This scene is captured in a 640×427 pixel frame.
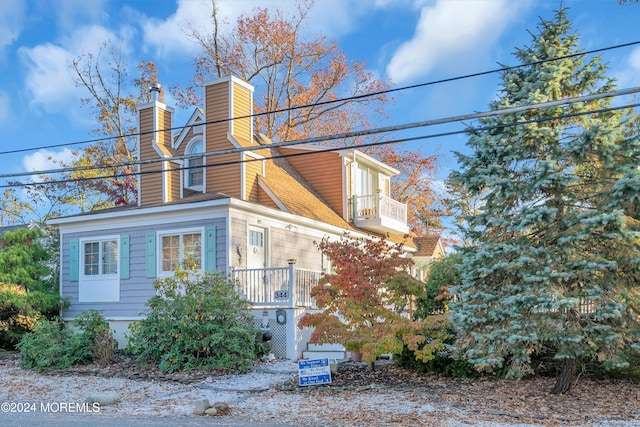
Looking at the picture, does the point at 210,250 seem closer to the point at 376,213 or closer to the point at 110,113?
the point at 376,213

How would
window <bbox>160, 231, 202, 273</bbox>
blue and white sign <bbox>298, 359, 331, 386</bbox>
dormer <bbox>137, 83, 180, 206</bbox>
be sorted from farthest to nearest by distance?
dormer <bbox>137, 83, 180, 206</bbox>, window <bbox>160, 231, 202, 273</bbox>, blue and white sign <bbox>298, 359, 331, 386</bbox>

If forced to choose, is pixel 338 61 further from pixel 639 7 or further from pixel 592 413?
pixel 592 413

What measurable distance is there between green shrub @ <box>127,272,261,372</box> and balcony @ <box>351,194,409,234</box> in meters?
7.93

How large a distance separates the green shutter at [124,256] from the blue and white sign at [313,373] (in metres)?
7.50

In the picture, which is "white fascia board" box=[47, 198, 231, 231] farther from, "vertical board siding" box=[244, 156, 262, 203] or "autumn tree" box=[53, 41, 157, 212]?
"autumn tree" box=[53, 41, 157, 212]

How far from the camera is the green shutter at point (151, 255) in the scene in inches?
613

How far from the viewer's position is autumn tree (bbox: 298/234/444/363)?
34.5ft

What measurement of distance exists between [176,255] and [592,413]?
10.6m

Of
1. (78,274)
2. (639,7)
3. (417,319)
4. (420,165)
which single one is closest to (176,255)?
(78,274)

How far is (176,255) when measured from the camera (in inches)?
610

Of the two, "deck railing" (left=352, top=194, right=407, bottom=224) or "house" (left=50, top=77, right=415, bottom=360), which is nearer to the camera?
"house" (left=50, top=77, right=415, bottom=360)

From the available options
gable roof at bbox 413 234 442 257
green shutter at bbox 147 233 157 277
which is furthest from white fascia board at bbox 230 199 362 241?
gable roof at bbox 413 234 442 257

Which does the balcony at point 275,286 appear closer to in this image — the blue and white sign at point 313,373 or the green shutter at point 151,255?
the green shutter at point 151,255

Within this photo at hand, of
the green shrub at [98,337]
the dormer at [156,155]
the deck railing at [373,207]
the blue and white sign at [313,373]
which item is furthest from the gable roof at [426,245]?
the blue and white sign at [313,373]
